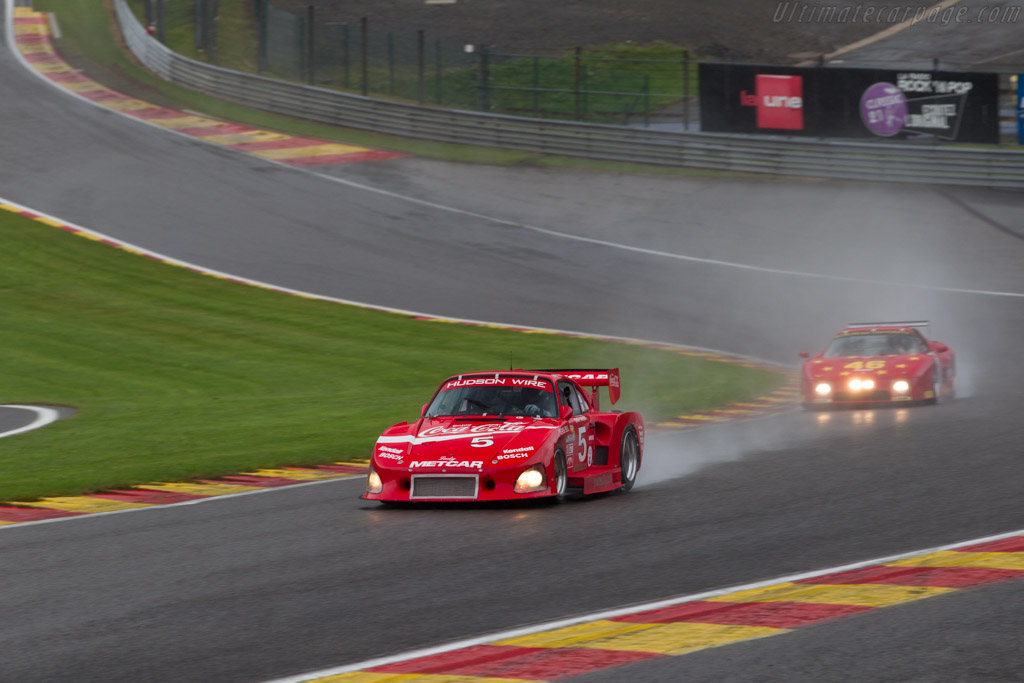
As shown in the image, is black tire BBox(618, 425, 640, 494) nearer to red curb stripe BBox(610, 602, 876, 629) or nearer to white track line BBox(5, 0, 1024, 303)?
red curb stripe BBox(610, 602, 876, 629)

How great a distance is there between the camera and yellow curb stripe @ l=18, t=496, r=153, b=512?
11.5 m

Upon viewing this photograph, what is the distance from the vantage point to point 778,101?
37.8 metres

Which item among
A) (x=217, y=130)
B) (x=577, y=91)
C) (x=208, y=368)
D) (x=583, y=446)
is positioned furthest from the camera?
(x=217, y=130)

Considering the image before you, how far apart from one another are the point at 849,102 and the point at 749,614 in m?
32.2

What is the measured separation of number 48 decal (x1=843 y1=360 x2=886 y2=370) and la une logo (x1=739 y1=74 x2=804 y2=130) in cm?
1988

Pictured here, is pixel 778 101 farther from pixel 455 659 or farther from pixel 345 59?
pixel 455 659

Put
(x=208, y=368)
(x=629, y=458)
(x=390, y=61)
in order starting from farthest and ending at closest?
(x=390, y=61), (x=208, y=368), (x=629, y=458)

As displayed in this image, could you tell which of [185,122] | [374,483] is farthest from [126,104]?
[374,483]

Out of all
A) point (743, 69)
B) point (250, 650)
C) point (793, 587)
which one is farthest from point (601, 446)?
point (743, 69)

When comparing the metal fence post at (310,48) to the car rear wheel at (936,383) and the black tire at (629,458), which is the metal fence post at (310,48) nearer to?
the car rear wheel at (936,383)

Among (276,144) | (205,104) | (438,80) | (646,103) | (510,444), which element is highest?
(438,80)

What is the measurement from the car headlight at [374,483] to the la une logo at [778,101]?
95.1 ft

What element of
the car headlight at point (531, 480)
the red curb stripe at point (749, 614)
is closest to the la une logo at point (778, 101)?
the car headlight at point (531, 480)

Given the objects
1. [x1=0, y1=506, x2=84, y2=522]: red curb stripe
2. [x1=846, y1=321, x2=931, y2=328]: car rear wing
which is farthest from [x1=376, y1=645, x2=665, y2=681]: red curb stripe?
[x1=846, y1=321, x2=931, y2=328]: car rear wing
